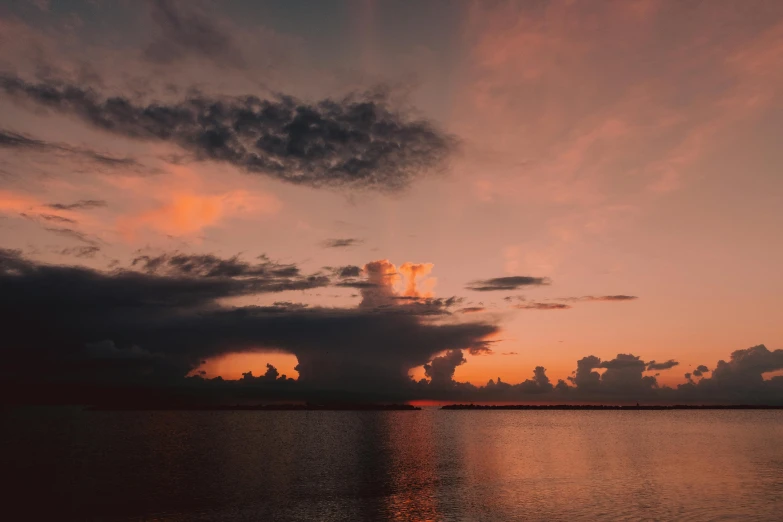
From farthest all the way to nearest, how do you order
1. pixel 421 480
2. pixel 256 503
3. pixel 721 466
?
pixel 721 466
pixel 421 480
pixel 256 503

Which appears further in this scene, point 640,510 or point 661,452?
point 661,452

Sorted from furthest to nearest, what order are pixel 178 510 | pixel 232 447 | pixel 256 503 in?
pixel 232 447, pixel 256 503, pixel 178 510

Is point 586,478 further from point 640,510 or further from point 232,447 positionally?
point 232,447

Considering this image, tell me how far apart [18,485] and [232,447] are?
6408 centimetres

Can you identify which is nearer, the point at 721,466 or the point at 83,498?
the point at 83,498

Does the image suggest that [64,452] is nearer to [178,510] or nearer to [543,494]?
[178,510]

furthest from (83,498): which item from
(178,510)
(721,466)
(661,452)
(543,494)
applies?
(661,452)

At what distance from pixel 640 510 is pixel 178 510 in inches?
1880

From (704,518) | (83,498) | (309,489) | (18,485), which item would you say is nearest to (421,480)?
(309,489)

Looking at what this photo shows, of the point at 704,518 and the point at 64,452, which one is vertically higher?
the point at 64,452

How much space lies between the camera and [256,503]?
198 feet

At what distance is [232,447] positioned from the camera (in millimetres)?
133125

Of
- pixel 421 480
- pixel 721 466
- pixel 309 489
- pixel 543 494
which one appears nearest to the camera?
pixel 543 494

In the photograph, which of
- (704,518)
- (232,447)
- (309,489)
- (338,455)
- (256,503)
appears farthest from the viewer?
(232,447)
